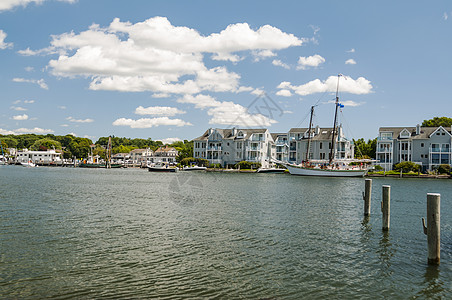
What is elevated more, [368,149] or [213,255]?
[368,149]

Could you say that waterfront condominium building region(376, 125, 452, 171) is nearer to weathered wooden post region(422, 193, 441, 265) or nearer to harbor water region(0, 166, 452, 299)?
harbor water region(0, 166, 452, 299)

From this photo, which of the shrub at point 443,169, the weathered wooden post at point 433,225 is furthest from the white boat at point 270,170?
the weathered wooden post at point 433,225

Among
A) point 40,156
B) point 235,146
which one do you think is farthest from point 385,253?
point 40,156

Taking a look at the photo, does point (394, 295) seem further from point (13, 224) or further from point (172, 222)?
point (13, 224)

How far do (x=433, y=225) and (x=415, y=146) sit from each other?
89206 mm

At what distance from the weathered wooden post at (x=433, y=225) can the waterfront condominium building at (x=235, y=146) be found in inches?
3815

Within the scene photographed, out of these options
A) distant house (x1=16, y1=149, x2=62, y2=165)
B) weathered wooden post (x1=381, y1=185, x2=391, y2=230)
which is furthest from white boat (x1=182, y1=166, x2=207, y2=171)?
distant house (x1=16, y1=149, x2=62, y2=165)

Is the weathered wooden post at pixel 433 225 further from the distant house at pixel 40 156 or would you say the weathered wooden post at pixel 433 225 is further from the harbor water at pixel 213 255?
the distant house at pixel 40 156

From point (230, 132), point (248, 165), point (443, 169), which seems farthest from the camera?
point (230, 132)

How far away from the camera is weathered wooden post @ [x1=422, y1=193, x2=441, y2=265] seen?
13.3 meters

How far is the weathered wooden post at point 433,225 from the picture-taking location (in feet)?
43.6

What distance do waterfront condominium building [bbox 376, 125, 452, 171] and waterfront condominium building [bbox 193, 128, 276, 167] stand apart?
33.3 metres

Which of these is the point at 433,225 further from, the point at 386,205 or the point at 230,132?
the point at 230,132

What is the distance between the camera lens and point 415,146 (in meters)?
92.6
